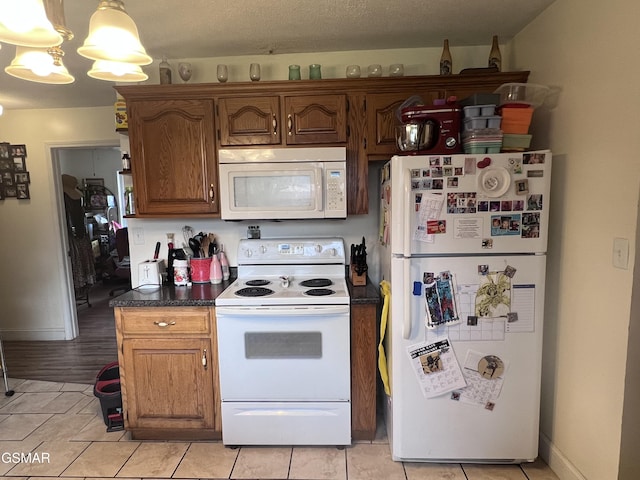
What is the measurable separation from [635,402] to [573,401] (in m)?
0.34

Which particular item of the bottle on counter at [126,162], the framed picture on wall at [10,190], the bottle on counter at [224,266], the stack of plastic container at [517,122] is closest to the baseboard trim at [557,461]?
the stack of plastic container at [517,122]

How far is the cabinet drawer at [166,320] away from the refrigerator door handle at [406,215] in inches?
45.2

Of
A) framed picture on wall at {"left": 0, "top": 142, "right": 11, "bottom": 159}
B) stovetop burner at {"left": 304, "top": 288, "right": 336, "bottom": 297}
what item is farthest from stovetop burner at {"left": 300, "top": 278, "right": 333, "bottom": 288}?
framed picture on wall at {"left": 0, "top": 142, "right": 11, "bottom": 159}

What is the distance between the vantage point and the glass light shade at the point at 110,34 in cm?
122

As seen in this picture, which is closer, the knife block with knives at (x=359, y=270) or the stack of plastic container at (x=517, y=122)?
the stack of plastic container at (x=517, y=122)

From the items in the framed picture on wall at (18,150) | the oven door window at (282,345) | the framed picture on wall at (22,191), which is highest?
the framed picture on wall at (18,150)

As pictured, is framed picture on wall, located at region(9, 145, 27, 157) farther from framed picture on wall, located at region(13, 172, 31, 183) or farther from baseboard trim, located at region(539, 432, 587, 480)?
baseboard trim, located at region(539, 432, 587, 480)

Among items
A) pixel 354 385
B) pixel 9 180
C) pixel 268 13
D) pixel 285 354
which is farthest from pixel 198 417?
pixel 9 180

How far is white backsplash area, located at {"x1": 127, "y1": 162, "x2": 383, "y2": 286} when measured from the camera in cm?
264

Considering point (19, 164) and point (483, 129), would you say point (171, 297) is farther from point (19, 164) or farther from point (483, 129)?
point (19, 164)

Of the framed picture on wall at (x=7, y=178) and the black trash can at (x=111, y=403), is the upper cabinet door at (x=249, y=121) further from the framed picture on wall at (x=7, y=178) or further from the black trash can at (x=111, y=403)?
the framed picture on wall at (x=7, y=178)

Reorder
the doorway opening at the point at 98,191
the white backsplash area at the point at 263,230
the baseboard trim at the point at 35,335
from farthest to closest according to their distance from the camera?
1. the doorway opening at the point at 98,191
2. the baseboard trim at the point at 35,335
3. the white backsplash area at the point at 263,230

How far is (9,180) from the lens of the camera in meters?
3.78

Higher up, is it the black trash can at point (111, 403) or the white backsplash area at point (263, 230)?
the white backsplash area at point (263, 230)
